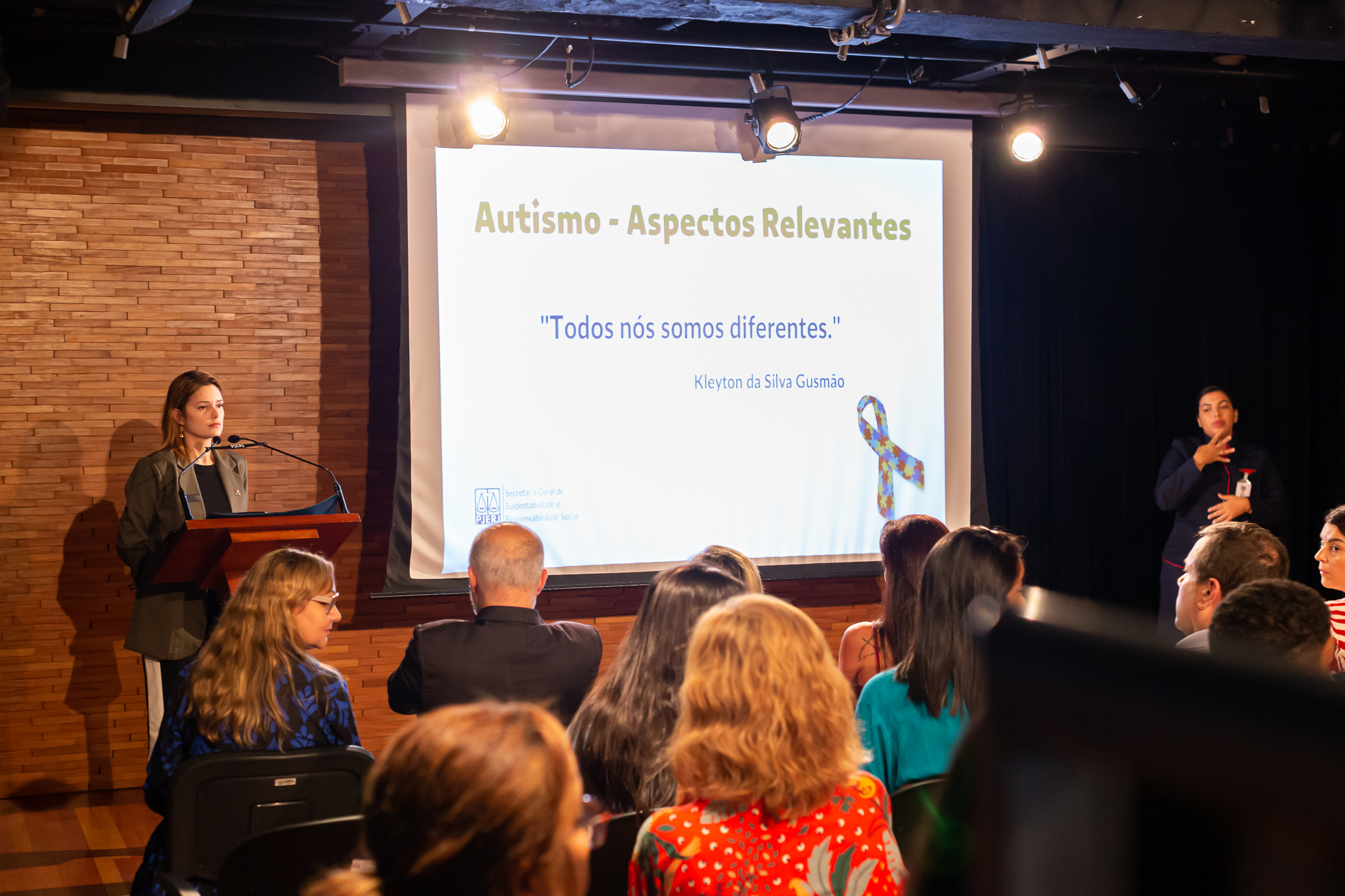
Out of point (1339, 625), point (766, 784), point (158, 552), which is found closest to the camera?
point (766, 784)

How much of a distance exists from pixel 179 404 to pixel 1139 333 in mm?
5134

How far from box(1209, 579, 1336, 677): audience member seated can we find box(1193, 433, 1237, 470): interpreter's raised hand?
3.95 meters

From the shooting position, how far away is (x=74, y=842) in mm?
4363

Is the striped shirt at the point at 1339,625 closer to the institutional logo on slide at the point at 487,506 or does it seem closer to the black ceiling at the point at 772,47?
the black ceiling at the point at 772,47

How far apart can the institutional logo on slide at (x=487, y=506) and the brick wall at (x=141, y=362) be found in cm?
61

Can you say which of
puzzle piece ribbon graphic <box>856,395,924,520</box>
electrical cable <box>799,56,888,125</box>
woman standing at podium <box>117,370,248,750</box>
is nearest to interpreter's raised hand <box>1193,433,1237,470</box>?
puzzle piece ribbon graphic <box>856,395,924,520</box>

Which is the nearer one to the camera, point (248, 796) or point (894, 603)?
point (248, 796)

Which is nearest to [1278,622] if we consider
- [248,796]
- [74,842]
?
[248,796]

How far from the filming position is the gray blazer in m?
4.29

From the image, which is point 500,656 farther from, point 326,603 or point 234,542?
point 234,542

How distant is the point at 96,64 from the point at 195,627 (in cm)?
249

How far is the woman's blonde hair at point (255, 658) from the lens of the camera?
244cm

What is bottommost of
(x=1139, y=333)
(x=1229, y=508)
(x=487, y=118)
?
(x=1229, y=508)

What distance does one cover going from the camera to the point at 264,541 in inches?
147
